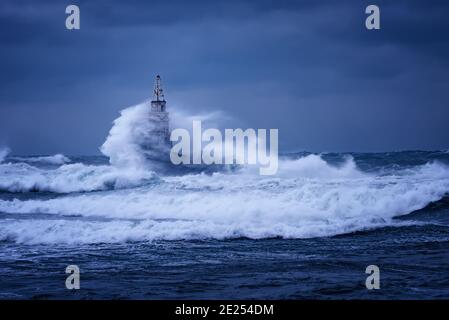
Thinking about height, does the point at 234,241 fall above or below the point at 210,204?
below

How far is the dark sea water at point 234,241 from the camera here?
27.4 feet

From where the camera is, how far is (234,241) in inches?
495

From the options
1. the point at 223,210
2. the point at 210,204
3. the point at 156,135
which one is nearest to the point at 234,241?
the point at 223,210

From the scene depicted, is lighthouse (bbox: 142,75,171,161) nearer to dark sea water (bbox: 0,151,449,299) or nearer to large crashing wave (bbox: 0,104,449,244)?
Answer: large crashing wave (bbox: 0,104,449,244)

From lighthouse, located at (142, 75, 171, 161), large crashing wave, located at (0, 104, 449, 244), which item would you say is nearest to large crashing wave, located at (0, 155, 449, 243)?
large crashing wave, located at (0, 104, 449, 244)

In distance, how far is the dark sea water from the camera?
834 cm

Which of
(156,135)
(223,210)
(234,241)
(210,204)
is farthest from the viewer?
(156,135)

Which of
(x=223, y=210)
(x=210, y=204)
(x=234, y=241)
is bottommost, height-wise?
(x=234, y=241)

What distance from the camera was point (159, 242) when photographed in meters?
12.6

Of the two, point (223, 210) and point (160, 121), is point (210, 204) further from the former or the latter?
point (160, 121)

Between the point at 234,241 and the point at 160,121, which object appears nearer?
the point at 234,241
